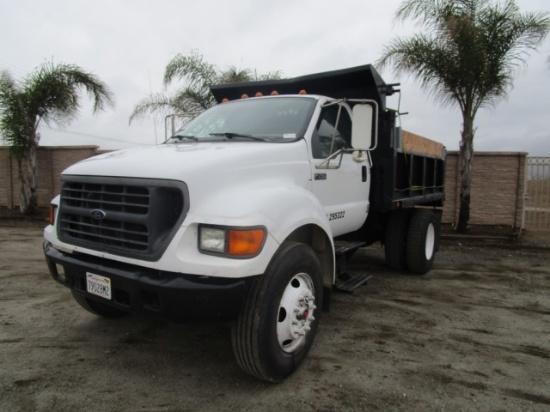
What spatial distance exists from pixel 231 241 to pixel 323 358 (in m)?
1.47

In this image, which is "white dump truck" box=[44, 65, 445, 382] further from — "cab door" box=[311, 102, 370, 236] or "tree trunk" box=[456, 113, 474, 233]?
"tree trunk" box=[456, 113, 474, 233]

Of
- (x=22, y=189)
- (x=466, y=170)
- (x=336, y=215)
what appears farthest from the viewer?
(x=22, y=189)

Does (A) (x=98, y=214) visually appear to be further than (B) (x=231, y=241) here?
Yes

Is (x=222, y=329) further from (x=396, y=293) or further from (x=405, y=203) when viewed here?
(x=405, y=203)

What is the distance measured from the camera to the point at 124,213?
2.73m

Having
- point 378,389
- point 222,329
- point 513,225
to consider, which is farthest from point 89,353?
point 513,225

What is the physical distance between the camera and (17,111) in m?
12.1

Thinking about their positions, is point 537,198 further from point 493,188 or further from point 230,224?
point 230,224

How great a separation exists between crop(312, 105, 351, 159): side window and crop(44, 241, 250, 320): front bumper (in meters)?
1.63

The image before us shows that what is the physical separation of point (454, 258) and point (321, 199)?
480cm

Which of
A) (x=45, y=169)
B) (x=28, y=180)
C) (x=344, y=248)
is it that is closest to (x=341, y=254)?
(x=344, y=248)

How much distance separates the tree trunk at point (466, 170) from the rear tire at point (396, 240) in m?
4.42

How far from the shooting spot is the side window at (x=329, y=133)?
12.3 ft

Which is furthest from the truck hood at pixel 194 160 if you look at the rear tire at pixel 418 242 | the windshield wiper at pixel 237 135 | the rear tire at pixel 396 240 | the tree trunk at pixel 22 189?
Result: the tree trunk at pixel 22 189
